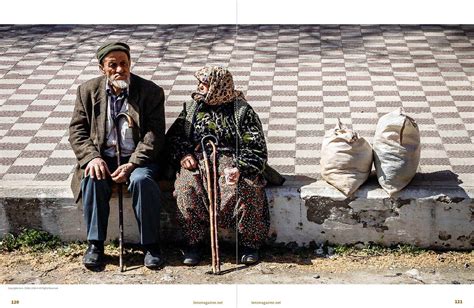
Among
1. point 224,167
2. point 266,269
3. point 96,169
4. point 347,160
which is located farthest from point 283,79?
point 96,169

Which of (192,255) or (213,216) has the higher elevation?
(213,216)

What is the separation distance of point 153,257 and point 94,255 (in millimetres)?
406

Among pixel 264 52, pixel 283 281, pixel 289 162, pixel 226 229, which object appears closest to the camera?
pixel 283 281

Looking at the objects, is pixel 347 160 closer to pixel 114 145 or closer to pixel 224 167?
pixel 224 167

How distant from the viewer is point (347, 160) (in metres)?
5.77

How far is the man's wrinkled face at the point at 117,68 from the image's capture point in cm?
565

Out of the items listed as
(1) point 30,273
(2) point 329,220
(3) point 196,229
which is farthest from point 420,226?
(1) point 30,273

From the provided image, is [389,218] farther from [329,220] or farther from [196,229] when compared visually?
[196,229]

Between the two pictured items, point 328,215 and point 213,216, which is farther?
point 328,215

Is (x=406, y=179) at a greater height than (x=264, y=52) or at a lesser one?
lesser

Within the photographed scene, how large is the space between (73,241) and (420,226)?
2497 mm

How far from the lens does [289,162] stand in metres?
6.71

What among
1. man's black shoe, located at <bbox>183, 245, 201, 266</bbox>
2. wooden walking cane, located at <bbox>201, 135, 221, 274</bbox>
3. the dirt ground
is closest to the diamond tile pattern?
the dirt ground

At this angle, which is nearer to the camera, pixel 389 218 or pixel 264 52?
pixel 389 218
